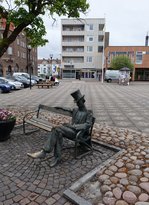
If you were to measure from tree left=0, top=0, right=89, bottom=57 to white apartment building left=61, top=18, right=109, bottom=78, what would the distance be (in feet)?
153

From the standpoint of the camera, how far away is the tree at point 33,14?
18.5 feet

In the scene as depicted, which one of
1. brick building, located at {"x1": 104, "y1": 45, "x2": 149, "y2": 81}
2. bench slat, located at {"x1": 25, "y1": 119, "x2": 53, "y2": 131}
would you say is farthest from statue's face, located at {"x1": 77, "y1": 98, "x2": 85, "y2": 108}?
brick building, located at {"x1": 104, "y1": 45, "x2": 149, "y2": 81}

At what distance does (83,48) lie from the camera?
177ft

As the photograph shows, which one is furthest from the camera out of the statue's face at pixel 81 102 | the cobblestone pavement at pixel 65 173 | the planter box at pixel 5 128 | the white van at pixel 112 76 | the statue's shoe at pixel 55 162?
the white van at pixel 112 76

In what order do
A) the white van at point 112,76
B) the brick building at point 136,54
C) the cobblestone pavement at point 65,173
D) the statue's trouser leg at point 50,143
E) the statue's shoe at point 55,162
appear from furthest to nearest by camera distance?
the brick building at point 136,54 < the white van at point 112,76 < the statue's shoe at point 55,162 < the statue's trouser leg at point 50,143 < the cobblestone pavement at point 65,173

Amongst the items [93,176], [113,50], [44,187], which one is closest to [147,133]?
[93,176]

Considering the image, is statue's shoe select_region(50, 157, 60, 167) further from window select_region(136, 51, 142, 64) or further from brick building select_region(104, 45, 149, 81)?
window select_region(136, 51, 142, 64)

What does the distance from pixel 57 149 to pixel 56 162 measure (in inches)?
10.2

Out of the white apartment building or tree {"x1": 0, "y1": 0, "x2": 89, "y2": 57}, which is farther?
the white apartment building

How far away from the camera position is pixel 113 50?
4262cm

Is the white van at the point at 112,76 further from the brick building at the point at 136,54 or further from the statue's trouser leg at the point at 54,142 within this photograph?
the statue's trouser leg at the point at 54,142

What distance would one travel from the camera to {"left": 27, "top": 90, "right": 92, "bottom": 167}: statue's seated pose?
3.47 m

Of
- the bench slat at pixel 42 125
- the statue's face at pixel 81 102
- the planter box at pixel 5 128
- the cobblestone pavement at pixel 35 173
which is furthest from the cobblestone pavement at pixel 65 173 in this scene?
the statue's face at pixel 81 102

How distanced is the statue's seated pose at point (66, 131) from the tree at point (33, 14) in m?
3.41
